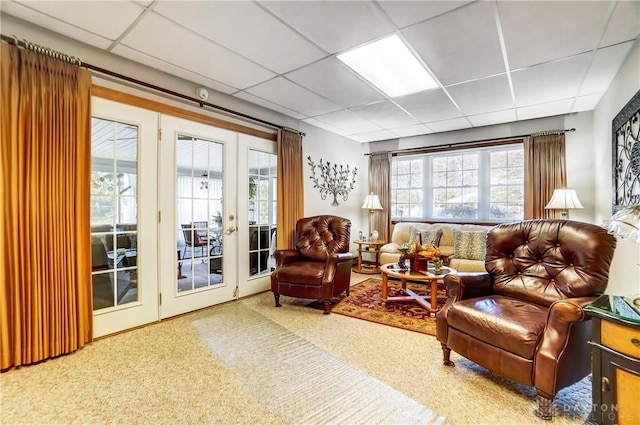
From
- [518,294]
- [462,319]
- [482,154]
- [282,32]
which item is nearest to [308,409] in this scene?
[462,319]

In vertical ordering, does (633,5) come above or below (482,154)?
above

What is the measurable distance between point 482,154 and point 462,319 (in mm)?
3960

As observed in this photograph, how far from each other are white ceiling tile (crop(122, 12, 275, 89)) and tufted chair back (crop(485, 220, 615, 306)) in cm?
271

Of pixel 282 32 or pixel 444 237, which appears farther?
pixel 444 237

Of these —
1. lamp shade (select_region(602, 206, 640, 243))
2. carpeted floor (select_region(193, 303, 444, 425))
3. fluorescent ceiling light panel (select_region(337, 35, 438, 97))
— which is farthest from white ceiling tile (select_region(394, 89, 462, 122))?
carpeted floor (select_region(193, 303, 444, 425))

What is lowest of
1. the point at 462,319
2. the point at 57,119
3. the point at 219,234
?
the point at 462,319

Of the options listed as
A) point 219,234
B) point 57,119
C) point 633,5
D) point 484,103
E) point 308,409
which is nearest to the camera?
point 308,409

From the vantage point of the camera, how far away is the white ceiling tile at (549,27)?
6.41ft

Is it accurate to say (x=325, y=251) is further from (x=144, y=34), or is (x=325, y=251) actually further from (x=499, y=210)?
(x=499, y=210)

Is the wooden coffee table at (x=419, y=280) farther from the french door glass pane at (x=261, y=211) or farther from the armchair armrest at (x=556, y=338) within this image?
the french door glass pane at (x=261, y=211)

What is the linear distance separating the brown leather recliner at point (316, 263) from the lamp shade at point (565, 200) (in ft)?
8.83

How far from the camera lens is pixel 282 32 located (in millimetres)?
2254

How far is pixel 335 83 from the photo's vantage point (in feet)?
10.4

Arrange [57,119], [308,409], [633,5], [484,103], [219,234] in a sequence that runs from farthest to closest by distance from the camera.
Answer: [484,103]
[219,234]
[57,119]
[633,5]
[308,409]
